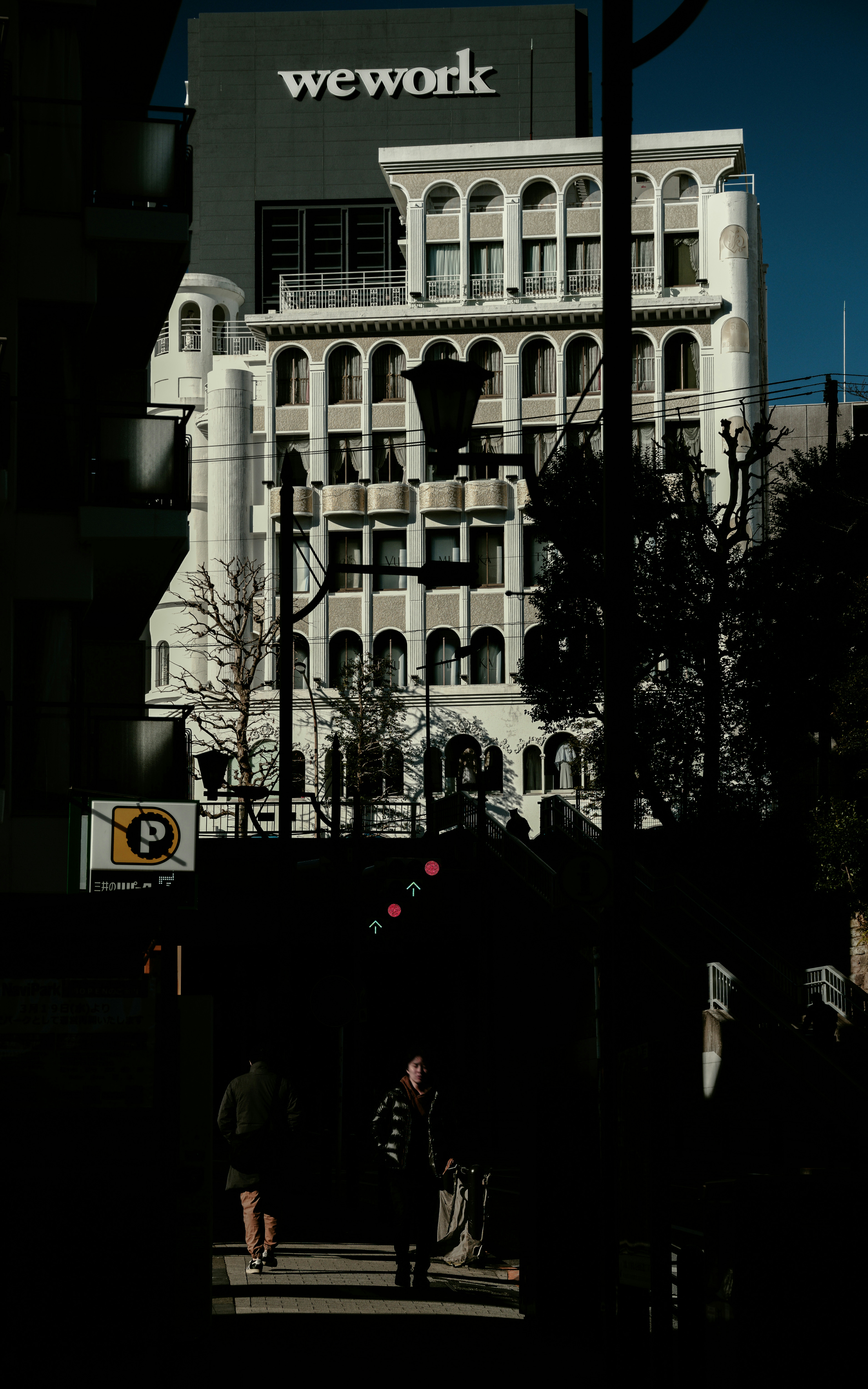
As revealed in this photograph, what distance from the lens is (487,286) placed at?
67062mm

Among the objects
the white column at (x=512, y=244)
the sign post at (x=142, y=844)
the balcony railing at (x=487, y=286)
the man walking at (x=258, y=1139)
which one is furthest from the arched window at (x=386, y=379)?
the man walking at (x=258, y=1139)

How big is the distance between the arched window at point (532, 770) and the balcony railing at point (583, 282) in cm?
1709

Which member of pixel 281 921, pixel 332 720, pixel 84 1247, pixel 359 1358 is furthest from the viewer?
pixel 332 720

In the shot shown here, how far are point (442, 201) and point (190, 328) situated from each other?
14028 mm

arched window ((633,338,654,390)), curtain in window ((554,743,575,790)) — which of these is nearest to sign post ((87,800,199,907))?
curtain in window ((554,743,575,790))

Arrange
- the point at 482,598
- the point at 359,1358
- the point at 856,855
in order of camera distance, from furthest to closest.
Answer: the point at 482,598 → the point at 856,855 → the point at 359,1358

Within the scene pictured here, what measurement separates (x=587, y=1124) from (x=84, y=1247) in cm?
308

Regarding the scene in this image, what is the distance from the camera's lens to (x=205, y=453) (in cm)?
6900

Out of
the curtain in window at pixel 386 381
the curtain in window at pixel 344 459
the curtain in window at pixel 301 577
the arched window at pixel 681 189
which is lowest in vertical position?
the curtain in window at pixel 301 577

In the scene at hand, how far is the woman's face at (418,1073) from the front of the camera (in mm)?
12820

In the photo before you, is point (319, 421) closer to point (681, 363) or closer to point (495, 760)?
point (681, 363)

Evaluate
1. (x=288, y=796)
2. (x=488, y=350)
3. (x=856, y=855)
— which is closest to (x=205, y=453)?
(x=488, y=350)

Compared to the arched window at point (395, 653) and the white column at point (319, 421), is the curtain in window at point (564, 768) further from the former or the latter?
the white column at point (319, 421)

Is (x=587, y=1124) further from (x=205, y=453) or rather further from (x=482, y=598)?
(x=205, y=453)
